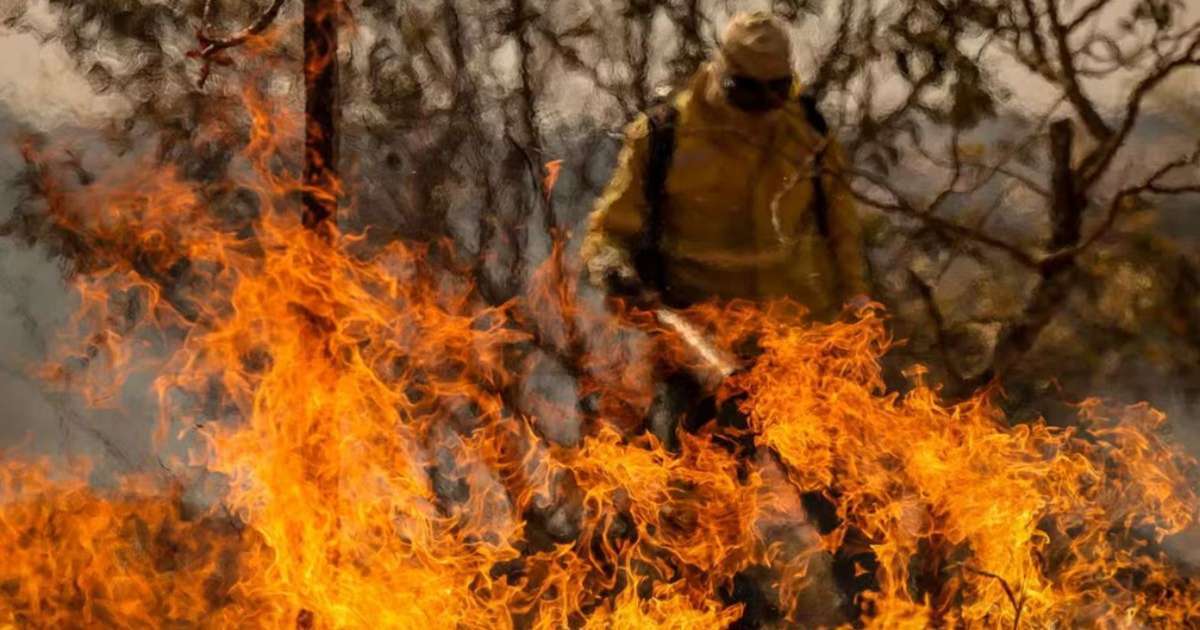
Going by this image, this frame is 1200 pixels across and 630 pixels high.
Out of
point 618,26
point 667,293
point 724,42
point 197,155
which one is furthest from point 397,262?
point 724,42

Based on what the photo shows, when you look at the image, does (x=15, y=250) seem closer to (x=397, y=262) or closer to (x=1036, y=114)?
(x=397, y=262)

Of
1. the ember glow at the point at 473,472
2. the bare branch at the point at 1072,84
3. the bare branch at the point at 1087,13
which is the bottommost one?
the ember glow at the point at 473,472

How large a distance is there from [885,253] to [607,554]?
73.4 inches

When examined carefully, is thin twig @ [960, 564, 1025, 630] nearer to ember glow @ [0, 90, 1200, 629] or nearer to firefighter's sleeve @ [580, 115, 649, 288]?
ember glow @ [0, 90, 1200, 629]

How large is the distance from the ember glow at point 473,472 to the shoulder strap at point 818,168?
32 centimetres

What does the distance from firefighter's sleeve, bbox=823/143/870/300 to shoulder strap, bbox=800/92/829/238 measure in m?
0.02

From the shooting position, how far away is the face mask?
439cm

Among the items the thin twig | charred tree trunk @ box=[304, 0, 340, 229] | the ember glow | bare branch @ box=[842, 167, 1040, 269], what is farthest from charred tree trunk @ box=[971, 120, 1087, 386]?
charred tree trunk @ box=[304, 0, 340, 229]

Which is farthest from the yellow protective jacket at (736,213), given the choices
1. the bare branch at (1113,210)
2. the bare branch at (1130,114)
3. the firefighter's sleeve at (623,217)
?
the bare branch at (1130,114)

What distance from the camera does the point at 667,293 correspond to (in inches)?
185

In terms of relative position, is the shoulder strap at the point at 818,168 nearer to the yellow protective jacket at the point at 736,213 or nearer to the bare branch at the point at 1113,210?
the yellow protective jacket at the point at 736,213

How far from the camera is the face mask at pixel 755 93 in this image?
439cm

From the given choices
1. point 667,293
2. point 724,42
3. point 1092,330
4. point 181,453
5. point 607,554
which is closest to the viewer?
point 724,42

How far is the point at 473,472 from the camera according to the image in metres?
6.54
